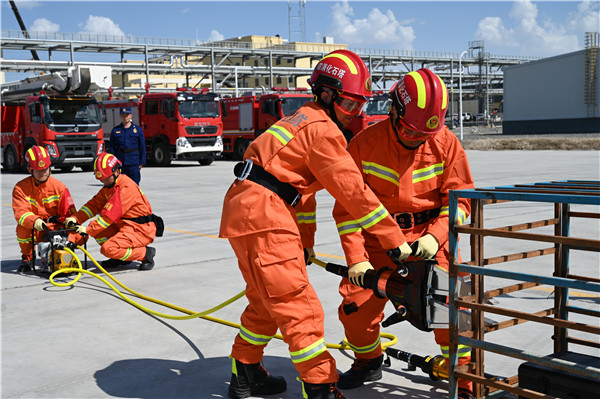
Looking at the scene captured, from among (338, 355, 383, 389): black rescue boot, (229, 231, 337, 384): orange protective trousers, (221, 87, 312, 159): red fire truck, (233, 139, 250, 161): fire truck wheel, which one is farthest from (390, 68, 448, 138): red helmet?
(233, 139, 250, 161): fire truck wheel

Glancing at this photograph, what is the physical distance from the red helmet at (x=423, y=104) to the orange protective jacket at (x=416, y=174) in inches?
6.8

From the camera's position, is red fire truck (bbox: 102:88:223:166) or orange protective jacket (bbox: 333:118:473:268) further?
red fire truck (bbox: 102:88:223:166)

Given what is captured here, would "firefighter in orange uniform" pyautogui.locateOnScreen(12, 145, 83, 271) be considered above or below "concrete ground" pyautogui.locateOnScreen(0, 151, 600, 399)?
above

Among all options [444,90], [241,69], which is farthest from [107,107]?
[444,90]

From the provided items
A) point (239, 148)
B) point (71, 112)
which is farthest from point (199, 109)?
point (71, 112)

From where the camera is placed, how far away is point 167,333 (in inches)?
188

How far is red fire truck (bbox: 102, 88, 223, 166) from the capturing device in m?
23.4

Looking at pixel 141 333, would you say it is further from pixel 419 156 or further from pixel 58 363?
pixel 419 156

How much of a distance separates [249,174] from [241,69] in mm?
43501

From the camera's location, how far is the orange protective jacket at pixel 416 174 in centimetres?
362

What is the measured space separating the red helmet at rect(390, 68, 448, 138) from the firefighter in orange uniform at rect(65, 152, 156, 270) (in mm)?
4117

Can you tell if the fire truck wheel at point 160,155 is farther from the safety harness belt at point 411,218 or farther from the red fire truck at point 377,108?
the safety harness belt at point 411,218

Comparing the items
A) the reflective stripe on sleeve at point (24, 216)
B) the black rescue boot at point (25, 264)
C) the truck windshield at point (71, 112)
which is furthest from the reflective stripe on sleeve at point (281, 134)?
the truck windshield at point (71, 112)

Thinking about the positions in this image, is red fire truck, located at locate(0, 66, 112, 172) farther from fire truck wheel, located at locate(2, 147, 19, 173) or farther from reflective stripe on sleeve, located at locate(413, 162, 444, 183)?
reflective stripe on sleeve, located at locate(413, 162, 444, 183)
